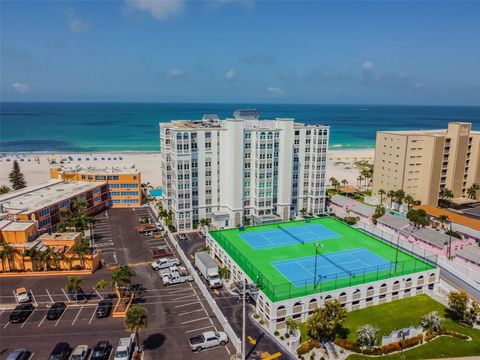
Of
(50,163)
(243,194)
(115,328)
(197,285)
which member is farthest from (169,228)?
(50,163)

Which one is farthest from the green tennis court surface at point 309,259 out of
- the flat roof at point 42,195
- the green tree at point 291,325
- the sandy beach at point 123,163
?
the sandy beach at point 123,163

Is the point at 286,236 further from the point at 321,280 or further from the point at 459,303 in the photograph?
the point at 459,303

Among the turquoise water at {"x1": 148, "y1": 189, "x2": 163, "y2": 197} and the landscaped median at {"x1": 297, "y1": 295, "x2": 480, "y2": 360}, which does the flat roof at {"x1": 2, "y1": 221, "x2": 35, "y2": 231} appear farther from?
the landscaped median at {"x1": 297, "y1": 295, "x2": 480, "y2": 360}

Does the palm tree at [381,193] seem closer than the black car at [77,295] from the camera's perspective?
No

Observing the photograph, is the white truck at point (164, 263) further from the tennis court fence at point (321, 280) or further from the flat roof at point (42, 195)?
the flat roof at point (42, 195)

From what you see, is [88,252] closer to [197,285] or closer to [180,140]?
[197,285]
